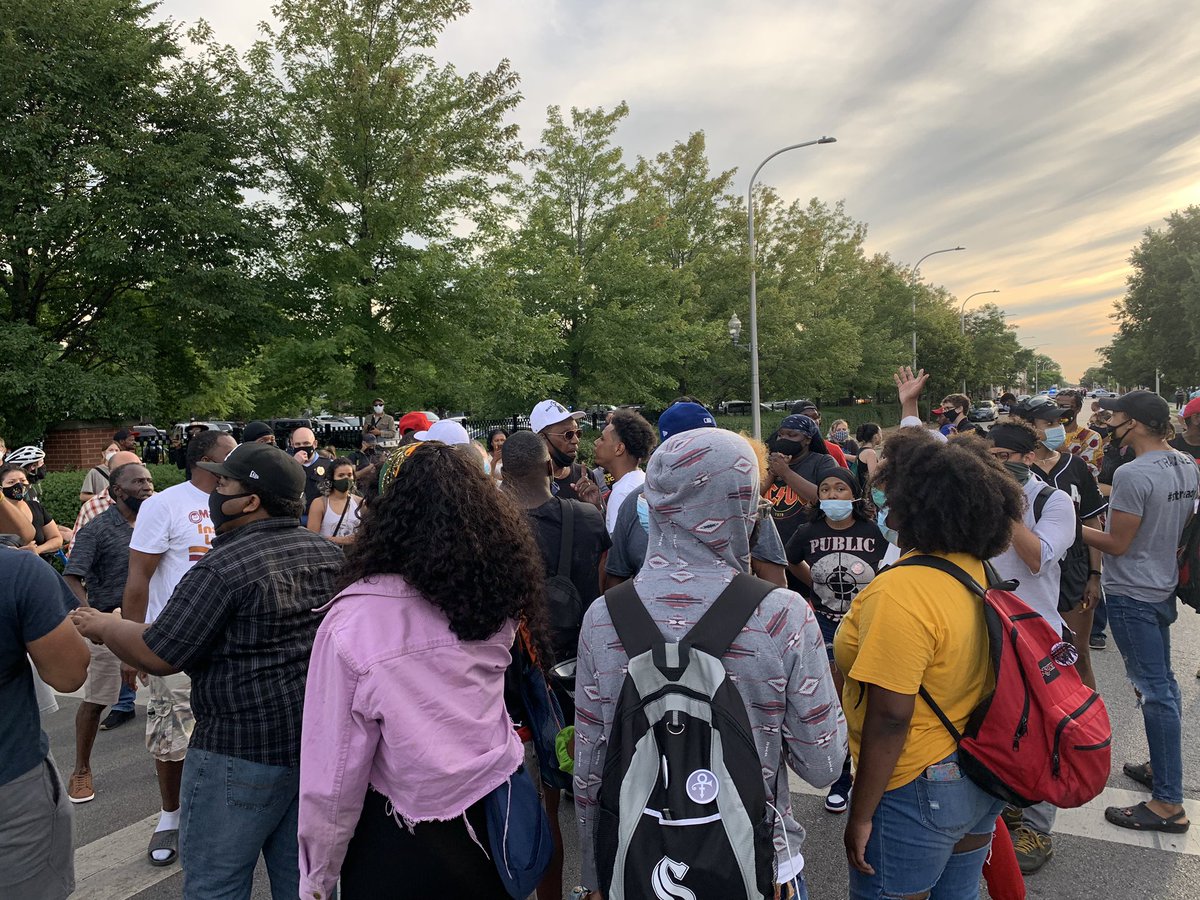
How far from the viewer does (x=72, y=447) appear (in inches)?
572

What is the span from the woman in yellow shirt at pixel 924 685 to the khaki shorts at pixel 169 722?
3.16m

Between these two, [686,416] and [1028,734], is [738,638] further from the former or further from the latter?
[686,416]

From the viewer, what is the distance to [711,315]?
2356 centimetres

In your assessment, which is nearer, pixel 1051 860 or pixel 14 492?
pixel 1051 860

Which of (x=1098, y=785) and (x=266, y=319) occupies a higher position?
(x=266, y=319)

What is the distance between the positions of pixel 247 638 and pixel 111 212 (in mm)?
15375

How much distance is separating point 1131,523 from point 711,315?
67.6 feet

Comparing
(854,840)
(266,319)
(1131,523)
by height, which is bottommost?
(854,840)

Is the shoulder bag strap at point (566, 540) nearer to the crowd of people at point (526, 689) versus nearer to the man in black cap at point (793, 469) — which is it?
the crowd of people at point (526, 689)

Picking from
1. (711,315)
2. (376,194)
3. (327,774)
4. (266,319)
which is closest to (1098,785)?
(327,774)

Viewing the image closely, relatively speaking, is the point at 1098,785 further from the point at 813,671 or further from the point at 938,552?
the point at 813,671

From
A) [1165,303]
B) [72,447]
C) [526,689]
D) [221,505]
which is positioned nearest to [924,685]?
[526,689]

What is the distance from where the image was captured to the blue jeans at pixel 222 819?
221 cm

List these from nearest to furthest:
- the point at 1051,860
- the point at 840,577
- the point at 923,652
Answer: the point at 923,652 → the point at 1051,860 → the point at 840,577
